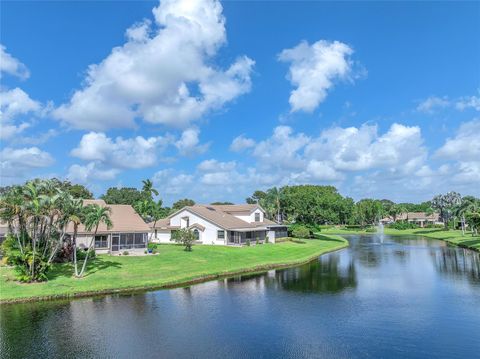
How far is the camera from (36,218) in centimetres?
4078

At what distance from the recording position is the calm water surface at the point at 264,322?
24078mm

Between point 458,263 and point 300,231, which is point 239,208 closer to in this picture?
point 300,231

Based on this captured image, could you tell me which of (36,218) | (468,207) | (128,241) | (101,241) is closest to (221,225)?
(128,241)

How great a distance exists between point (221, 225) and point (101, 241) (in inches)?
901

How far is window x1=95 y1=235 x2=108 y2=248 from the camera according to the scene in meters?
54.6

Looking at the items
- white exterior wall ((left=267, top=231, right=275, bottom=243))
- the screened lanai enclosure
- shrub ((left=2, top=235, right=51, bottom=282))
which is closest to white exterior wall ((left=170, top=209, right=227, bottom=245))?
the screened lanai enclosure

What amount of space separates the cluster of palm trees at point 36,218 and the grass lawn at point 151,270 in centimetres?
176

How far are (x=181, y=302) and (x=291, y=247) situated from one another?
42.2 m

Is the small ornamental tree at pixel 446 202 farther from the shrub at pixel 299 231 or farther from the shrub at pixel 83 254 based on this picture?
the shrub at pixel 83 254

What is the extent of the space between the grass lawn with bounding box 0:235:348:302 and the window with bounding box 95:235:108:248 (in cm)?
258

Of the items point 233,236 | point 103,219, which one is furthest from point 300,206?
point 103,219

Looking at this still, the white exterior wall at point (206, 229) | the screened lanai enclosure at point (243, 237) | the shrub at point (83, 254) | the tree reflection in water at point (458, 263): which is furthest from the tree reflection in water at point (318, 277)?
the shrub at point (83, 254)

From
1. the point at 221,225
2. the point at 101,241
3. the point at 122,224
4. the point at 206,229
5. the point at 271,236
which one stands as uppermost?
the point at 122,224

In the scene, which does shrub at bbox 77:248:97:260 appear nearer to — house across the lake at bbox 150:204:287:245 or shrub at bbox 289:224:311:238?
house across the lake at bbox 150:204:287:245
